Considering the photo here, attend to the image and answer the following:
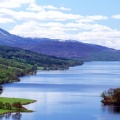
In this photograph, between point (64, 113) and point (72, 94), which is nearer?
point (64, 113)

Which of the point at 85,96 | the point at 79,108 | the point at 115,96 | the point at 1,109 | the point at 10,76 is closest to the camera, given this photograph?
the point at 1,109

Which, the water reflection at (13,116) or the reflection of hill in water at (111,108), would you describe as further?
the reflection of hill in water at (111,108)

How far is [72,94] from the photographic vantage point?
10988 cm

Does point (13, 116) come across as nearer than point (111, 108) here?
Yes

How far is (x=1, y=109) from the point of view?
7706cm

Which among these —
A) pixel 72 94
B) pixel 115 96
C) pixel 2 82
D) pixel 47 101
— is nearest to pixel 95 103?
pixel 115 96

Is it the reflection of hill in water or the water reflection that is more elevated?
the reflection of hill in water

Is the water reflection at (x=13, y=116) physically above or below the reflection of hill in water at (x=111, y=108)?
below

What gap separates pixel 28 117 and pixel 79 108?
15.2 m

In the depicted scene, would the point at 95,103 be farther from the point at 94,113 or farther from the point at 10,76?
the point at 10,76

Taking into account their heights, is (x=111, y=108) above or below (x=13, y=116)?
above

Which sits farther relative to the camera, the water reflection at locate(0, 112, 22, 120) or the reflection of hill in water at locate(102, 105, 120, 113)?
the reflection of hill in water at locate(102, 105, 120, 113)

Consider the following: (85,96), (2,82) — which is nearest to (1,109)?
(85,96)

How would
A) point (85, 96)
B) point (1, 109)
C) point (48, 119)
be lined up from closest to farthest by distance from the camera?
point (48, 119) → point (1, 109) → point (85, 96)
